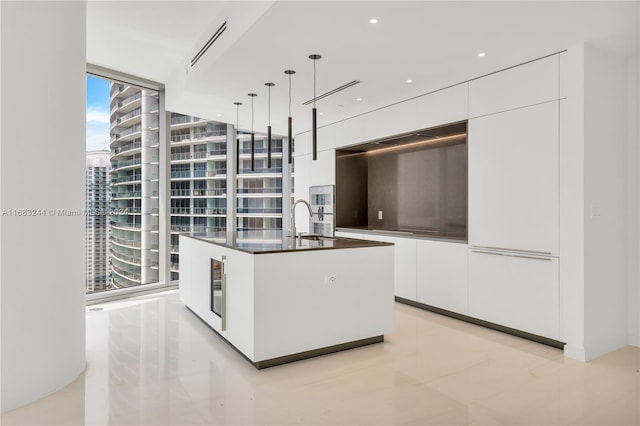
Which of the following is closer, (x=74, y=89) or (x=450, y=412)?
(x=450, y=412)

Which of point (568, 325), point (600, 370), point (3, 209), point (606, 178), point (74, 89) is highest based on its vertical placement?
point (74, 89)

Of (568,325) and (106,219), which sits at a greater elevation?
(106,219)

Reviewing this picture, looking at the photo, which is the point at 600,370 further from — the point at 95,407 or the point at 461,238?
the point at 95,407

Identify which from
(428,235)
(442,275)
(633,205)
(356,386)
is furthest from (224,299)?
(633,205)

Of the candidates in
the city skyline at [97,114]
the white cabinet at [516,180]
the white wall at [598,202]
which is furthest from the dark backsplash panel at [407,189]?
the city skyline at [97,114]

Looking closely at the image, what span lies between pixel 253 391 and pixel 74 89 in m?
2.36

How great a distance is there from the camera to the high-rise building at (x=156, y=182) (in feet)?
18.1

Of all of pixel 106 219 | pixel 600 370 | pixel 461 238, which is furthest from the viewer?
pixel 106 219

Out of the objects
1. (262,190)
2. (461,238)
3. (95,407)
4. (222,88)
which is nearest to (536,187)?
(461,238)

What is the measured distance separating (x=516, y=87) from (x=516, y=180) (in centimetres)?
86

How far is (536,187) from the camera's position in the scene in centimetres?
362

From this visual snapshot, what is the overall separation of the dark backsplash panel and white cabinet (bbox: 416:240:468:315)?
0.23 metres

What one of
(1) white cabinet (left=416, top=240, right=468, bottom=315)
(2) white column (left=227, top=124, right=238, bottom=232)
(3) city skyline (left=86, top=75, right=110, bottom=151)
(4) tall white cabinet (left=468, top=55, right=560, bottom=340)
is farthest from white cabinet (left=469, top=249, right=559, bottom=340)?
(3) city skyline (left=86, top=75, right=110, bottom=151)

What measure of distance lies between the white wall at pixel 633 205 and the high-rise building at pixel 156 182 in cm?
402
